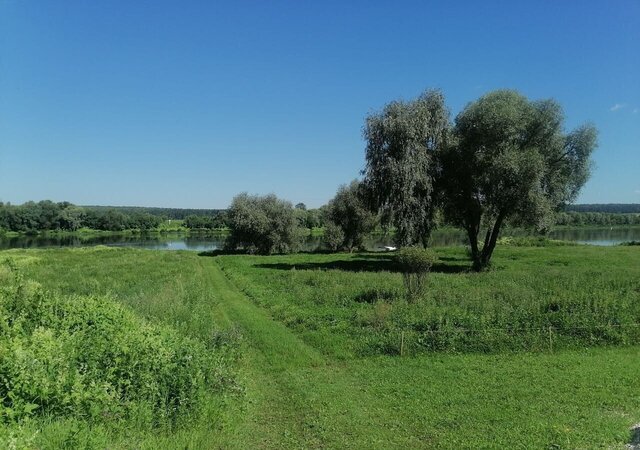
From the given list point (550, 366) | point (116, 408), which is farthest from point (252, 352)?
point (550, 366)

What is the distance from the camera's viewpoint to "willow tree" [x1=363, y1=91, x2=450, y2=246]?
120ft

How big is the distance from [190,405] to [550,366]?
37.3ft

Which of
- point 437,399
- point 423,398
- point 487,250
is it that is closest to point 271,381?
point 423,398

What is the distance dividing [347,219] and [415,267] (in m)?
46.7

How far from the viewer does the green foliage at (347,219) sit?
221ft

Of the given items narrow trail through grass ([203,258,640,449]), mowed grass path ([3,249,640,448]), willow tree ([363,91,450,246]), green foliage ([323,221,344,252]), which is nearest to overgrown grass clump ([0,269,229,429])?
mowed grass path ([3,249,640,448])

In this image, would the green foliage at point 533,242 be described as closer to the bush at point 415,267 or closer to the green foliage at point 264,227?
the green foliage at point 264,227

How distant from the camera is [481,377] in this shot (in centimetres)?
1352

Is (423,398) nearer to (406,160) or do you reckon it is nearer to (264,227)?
(406,160)

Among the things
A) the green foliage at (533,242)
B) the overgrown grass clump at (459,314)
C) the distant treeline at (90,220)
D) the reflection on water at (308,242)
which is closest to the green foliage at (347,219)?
the reflection on water at (308,242)

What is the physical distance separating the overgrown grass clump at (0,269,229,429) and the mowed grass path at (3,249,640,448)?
4.01ft

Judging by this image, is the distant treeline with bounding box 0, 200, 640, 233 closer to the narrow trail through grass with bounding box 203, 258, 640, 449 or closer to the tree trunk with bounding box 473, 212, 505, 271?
the tree trunk with bounding box 473, 212, 505, 271

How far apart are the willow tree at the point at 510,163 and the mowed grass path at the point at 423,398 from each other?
62.7 feet

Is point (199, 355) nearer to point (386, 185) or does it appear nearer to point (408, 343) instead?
point (408, 343)
